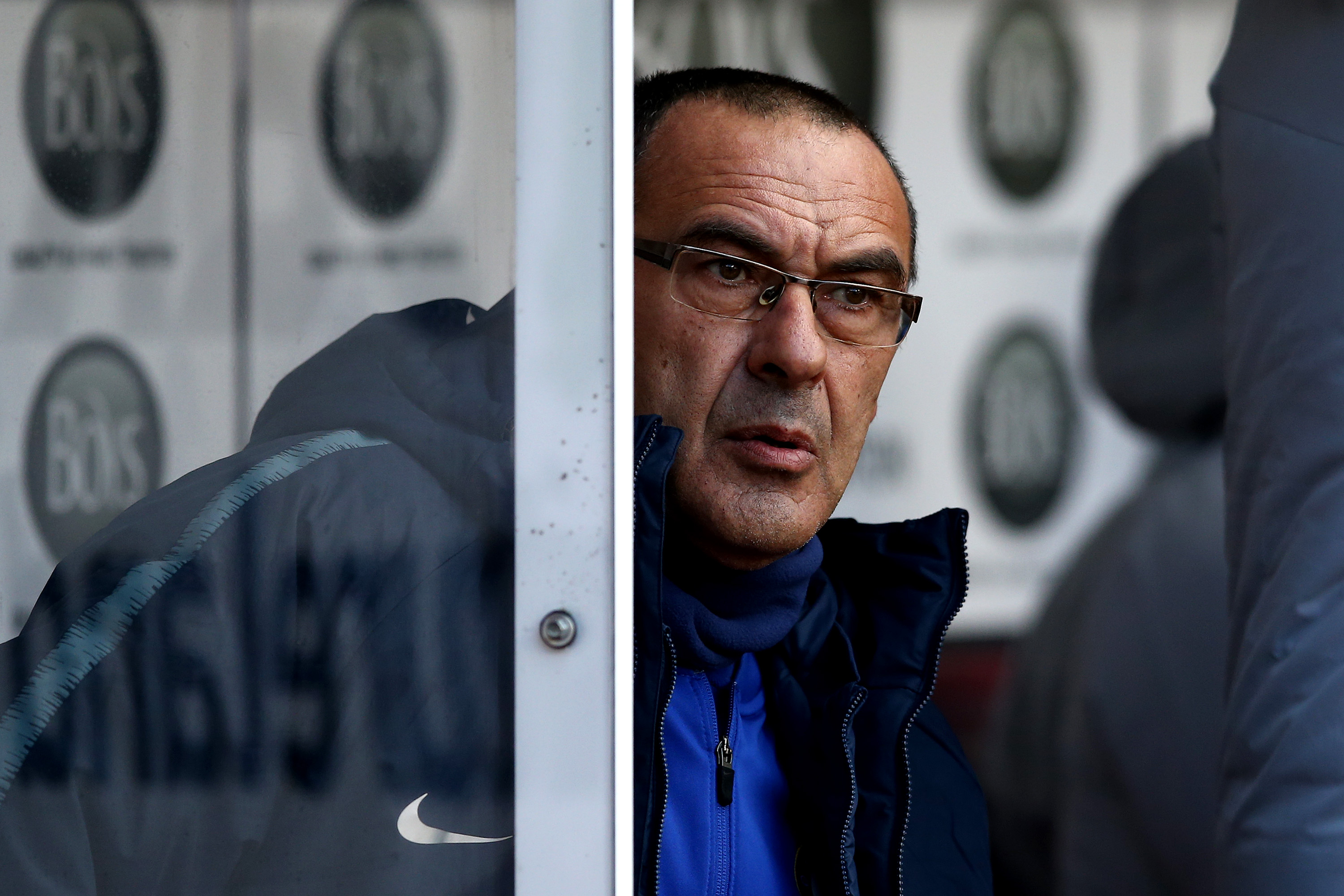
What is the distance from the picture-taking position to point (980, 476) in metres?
3.18

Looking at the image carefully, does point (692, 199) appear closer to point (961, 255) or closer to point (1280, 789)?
point (1280, 789)

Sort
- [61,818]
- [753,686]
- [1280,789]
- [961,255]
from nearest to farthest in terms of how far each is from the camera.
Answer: [61,818], [1280,789], [753,686], [961,255]

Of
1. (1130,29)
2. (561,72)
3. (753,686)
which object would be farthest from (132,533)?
(1130,29)

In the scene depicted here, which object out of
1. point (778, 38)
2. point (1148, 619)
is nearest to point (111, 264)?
point (1148, 619)

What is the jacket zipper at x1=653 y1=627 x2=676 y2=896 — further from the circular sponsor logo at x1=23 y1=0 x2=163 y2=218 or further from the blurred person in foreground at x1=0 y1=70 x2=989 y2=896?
the circular sponsor logo at x1=23 y1=0 x2=163 y2=218

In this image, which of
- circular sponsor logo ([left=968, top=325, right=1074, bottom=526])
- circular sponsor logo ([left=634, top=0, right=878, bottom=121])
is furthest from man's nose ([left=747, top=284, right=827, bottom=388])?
circular sponsor logo ([left=968, top=325, right=1074, bottom=526])

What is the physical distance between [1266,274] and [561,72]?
0.81 m

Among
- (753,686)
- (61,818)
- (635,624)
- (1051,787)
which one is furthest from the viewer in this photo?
(1051,787)

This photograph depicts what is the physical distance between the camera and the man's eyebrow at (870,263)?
52.9 inches

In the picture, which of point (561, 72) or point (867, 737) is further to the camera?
point (867, 737)

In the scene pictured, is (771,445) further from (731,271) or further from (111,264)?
(111,264)

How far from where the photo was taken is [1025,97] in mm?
3199

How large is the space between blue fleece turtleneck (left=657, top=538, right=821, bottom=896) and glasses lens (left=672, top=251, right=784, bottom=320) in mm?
250

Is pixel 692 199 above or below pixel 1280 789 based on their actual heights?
above
